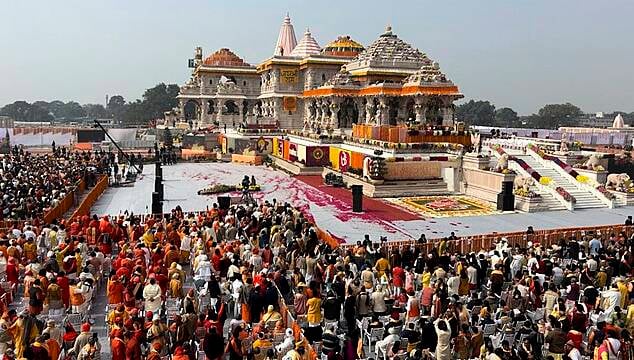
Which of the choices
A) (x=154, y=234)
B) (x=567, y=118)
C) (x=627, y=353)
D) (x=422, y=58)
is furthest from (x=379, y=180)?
(x=567, y=118)

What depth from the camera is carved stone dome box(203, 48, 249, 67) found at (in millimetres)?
65194

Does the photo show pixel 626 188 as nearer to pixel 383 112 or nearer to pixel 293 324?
pixel 383 112

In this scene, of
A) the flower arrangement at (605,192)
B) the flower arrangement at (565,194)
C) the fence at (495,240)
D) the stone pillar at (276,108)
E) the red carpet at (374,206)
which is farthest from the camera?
the stone pillar at (276,108)

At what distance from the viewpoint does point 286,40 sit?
6844 cm

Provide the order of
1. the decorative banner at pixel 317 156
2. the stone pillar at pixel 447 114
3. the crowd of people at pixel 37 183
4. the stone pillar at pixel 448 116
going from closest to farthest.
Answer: the crowd of people at pixel 37 183 < the decorative banner at pixel 317 156 < the stone pillar at pixel 447 114 < the stone pillar at pixel 448 116

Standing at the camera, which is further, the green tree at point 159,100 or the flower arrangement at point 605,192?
the green tree at point 159,100

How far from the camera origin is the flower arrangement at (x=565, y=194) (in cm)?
2373

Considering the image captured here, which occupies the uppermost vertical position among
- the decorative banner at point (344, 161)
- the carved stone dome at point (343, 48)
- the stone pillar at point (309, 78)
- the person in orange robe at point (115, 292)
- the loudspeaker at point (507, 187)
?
the carved stone dome at point (343, 48)

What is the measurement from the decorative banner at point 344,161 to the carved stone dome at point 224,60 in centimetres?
3661

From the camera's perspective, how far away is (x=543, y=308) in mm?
10617

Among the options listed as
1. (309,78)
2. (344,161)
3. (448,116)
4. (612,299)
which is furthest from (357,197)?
(309,78)

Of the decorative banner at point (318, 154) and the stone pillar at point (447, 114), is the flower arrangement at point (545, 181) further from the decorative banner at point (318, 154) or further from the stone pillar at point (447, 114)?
the decorative banner at point (318, 154)

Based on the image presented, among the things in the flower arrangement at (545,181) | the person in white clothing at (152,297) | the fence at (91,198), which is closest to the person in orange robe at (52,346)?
the person in white clothing at (152,297)

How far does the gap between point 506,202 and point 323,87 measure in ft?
82.2
